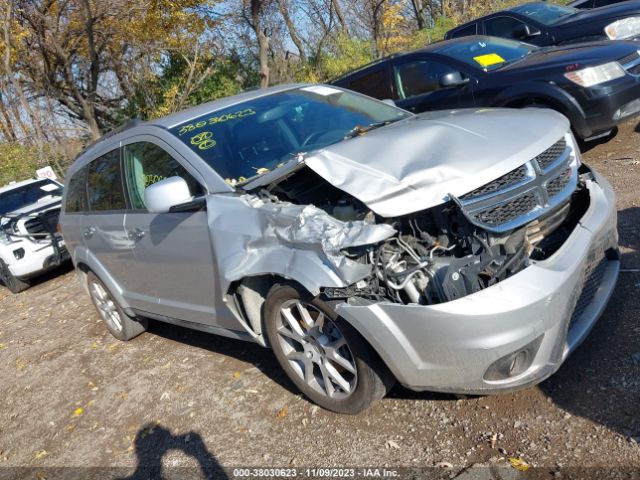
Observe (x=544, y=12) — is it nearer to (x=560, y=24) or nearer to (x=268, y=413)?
(x=560, y=24)

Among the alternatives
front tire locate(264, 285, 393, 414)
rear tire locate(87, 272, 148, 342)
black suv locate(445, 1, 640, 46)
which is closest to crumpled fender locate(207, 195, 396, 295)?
front tire locate(264, 285, 393, 414)

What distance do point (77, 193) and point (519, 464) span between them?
4.40 m

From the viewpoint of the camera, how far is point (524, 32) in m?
9.71

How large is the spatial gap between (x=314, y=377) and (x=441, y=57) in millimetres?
5140

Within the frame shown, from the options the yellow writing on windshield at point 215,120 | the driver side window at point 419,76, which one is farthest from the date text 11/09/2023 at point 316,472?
the driver side window at point 419,76

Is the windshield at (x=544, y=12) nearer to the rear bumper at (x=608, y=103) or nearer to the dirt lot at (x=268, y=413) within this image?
the rear bumper at (x=608, y=103)

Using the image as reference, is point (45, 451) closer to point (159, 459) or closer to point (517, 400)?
point (159, 459)

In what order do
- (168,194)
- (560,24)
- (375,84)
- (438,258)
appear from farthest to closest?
(560,24)
(375,84)
(168,194)
(438,258)

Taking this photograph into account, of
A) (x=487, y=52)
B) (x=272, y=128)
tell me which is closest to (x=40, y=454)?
(x=272, y=128)

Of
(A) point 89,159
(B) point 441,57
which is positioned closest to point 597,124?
(B) point 441,57

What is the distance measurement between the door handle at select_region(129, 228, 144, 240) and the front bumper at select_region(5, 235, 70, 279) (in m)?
5.20

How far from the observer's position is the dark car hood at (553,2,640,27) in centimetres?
887

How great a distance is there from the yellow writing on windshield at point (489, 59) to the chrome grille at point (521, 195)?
4.16 m

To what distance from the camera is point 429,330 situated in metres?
2.68
